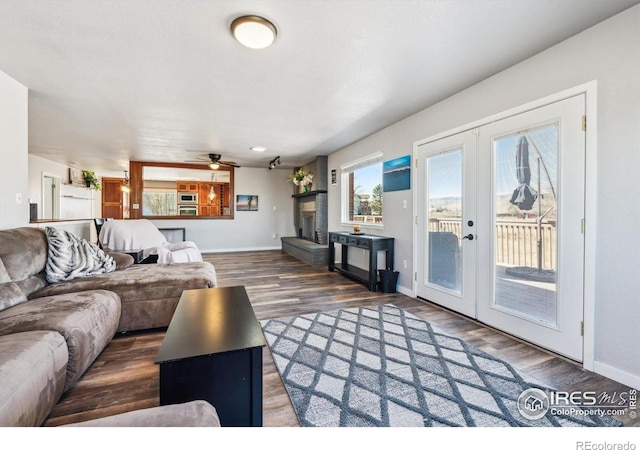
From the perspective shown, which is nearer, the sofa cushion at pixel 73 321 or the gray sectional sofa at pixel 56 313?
the gray sectional sofa at pixel 56 313

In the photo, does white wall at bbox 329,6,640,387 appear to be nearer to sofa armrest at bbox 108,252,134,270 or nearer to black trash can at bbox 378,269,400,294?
black trash can at bbox 378,269,400,294

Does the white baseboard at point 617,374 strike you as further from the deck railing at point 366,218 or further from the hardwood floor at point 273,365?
the deck railing at point 366,218

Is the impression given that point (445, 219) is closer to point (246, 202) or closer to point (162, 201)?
point (246, 202)

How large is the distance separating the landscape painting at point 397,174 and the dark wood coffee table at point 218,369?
10.0 ft

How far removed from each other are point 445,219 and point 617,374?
72.6 inches

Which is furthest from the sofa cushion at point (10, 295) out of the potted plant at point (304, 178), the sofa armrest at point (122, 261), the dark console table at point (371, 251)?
the potted plant at point (304, 178)

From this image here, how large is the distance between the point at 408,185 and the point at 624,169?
2170 millimetres

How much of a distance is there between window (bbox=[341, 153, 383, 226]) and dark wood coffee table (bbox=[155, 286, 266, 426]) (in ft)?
11.7

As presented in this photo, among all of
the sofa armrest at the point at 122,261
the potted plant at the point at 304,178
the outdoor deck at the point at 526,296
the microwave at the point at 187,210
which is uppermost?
the potted plant at the point at 304,178

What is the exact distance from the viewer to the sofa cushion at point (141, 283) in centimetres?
240

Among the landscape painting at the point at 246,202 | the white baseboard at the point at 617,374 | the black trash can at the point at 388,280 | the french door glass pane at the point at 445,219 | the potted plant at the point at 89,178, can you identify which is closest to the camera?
the white baseboard at the point at 617,374

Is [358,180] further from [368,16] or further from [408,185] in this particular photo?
[368,16]

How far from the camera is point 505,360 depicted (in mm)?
2111
